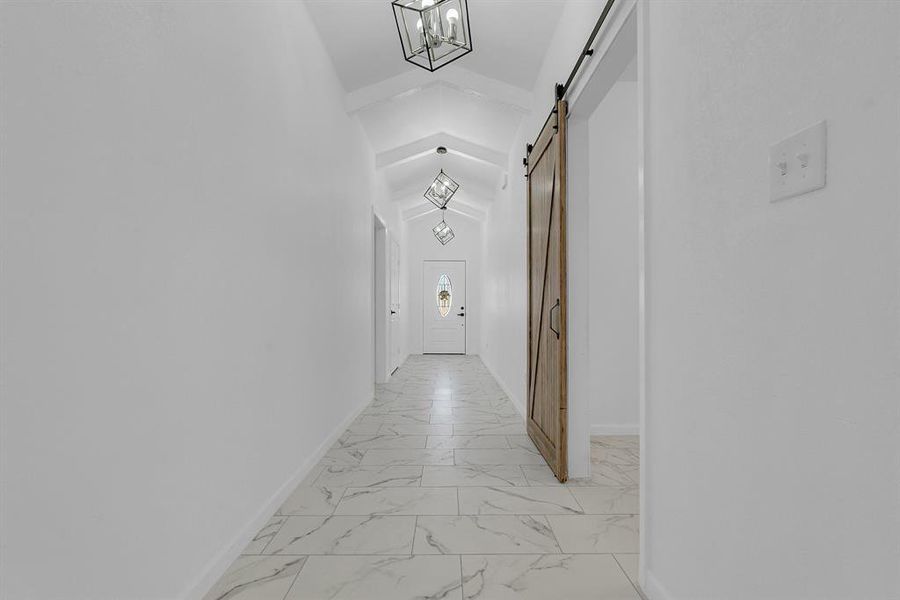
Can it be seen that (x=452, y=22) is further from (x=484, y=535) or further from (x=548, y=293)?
(x=484, y=535)

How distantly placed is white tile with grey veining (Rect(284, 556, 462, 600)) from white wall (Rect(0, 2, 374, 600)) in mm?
367

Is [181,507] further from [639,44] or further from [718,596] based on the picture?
[639,44]

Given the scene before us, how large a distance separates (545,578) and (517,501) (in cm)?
76

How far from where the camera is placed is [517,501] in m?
2.62

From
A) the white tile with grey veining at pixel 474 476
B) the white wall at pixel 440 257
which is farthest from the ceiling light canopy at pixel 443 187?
the white wall at pixel 440 257

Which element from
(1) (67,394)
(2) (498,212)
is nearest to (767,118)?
(1) (67,394)

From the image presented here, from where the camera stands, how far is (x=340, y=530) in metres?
2.27

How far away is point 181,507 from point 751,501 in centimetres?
165

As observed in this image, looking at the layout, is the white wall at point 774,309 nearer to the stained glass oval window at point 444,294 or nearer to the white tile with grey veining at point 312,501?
the white tile with grey veining at point 312,501

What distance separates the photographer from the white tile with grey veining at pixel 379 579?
175 cm

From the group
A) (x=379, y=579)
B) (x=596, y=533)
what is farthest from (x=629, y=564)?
(x=379, y=579)

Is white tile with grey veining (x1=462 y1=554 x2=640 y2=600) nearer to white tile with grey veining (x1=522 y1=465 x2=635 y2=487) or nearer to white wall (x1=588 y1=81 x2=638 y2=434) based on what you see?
white tile with grey veining (x1=522 y1=465 x2=635 y2=487)

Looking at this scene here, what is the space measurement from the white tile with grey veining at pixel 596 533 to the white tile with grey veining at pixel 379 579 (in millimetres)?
534

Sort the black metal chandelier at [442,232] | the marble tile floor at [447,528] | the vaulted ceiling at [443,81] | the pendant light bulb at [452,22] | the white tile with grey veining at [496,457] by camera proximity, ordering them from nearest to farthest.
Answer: the marble tile floor at [447,528] < the pendant light bulb at [452,22] < the vaulted ceiling at [443,81] < the white tile with grey veining at [496,457] < the black metal chandelier at [442,232]
